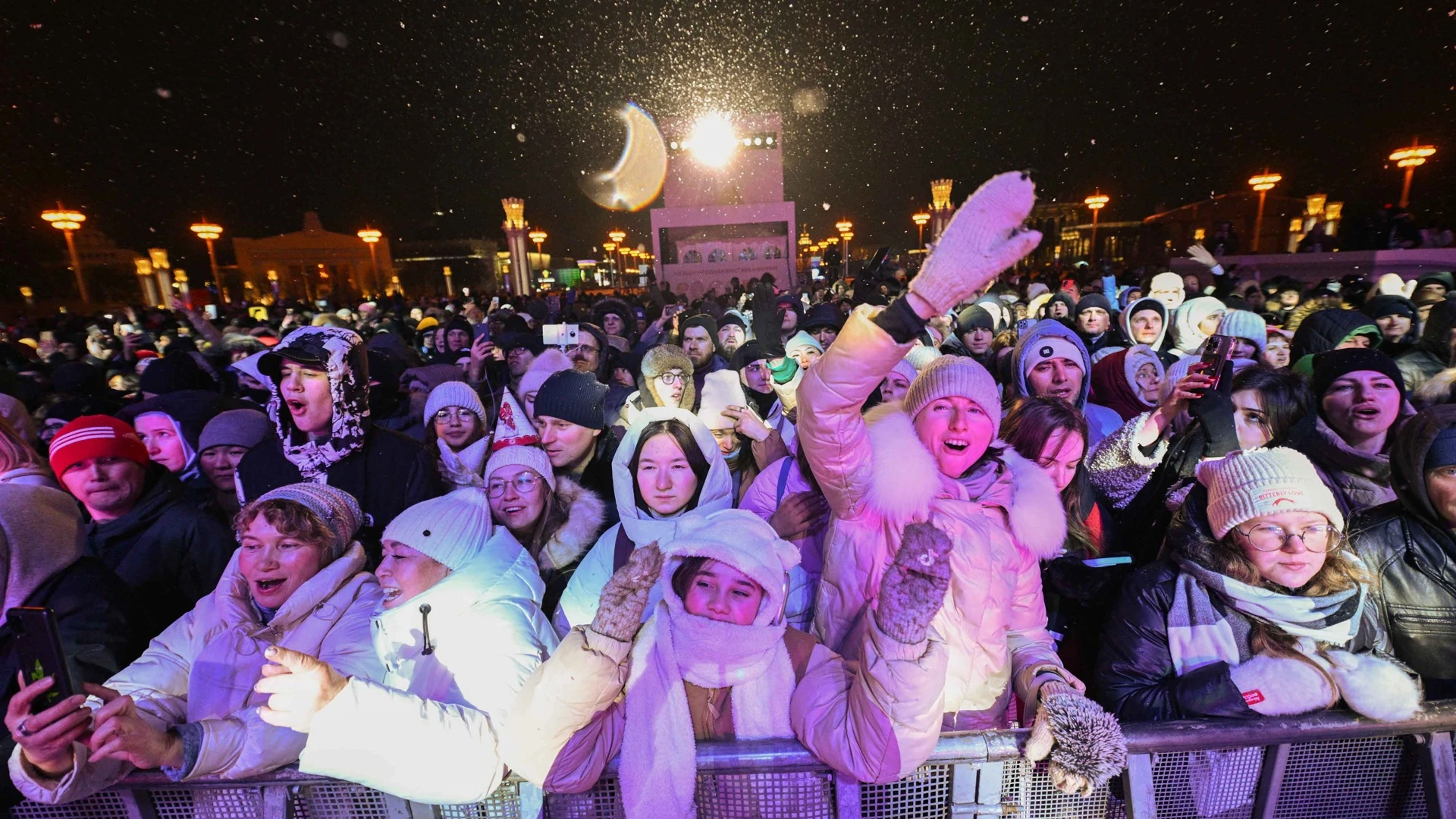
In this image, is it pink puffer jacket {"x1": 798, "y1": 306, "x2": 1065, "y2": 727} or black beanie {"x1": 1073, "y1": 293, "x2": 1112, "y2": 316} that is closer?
pink puffer jacket {"x1": 798, "y1": 306, "x2": 1065, "y2": 727}

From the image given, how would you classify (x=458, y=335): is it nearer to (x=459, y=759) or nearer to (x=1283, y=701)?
(x=459, y=759)

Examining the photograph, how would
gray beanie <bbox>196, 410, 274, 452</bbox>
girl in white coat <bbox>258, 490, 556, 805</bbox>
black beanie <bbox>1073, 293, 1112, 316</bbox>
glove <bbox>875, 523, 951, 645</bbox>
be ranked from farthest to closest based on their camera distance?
black beanie <bbox>1073, 293, 1112, 316</bbox>, gray beanie <bbox>196, 410, 274, 452</bbox>, girl in white coat <bbox>258, 490, 556, 805</bbox>, glove <bbox>875, 523, 951, 645</bbox>

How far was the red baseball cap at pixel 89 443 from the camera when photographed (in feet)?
8.50

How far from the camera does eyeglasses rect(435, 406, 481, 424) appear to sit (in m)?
3.68

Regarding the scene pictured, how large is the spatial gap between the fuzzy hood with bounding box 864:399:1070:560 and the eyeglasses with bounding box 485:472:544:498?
58.8 inches

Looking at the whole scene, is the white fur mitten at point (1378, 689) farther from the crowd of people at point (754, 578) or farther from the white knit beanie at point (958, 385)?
the white knit beanie at point (958, 385)

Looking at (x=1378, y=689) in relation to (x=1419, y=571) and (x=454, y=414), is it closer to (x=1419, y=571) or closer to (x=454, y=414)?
(x=1419, y=571)

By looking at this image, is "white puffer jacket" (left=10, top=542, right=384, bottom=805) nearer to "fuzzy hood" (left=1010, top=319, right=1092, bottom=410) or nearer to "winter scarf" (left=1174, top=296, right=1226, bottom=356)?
"fuzzy hood" (left=1010, top=319, right=1092, bottom=410)

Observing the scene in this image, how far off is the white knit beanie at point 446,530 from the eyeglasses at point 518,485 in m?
0.52

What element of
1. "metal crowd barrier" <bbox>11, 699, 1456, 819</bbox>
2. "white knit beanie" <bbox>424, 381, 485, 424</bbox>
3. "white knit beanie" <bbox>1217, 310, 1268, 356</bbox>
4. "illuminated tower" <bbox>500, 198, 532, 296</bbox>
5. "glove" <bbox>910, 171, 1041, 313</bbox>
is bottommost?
"metal crowd barrier" <bbox>11, 699, 1456, 819</bbox>

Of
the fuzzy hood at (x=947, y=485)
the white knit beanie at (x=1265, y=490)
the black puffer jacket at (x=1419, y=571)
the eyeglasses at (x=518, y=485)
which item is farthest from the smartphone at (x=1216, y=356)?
the eyeglasses at (x=518, y=485)

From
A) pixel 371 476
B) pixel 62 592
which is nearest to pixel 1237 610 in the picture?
pixel 371 476

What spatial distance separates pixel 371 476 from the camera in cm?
286

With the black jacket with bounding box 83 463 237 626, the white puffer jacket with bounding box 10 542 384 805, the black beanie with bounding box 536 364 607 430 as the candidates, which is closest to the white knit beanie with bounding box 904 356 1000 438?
the black beanie with bounding box 536 364 607 430
